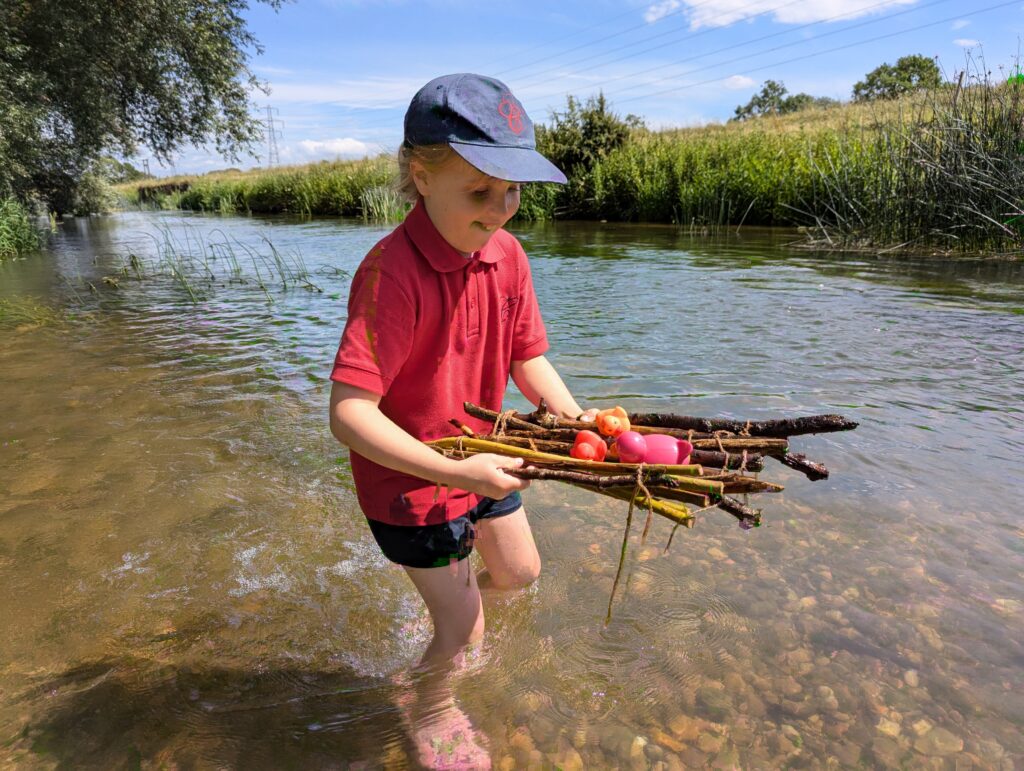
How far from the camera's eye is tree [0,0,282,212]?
45.4 ft

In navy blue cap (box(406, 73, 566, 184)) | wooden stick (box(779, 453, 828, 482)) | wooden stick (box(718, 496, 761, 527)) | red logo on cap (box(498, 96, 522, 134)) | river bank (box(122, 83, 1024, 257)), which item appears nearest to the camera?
wooden stick (box(718, 496, 761, 527))

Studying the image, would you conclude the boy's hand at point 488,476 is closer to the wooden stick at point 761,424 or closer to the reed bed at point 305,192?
the wooden stick at point 761,424

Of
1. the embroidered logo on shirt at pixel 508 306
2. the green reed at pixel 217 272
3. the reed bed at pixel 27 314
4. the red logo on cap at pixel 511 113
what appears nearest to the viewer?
the red logo on cap at pixel 511 113

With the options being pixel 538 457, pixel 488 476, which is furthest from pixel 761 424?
pixel 488 476

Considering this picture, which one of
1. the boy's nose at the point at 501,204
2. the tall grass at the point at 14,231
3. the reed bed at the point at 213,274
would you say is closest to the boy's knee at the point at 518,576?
the boy's nose at the point at 501,204

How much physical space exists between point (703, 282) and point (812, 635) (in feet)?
29.1

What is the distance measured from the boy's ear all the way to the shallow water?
167 cm

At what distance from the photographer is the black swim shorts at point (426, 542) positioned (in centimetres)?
215

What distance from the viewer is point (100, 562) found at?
3.12 m

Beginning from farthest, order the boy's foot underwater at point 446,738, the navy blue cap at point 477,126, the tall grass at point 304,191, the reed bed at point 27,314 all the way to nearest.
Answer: the tall grass at point 304,191 → the reed bed at point 27,314 → the boy's foot underwater at point 446,738 → the navy blue cap at point 477,126

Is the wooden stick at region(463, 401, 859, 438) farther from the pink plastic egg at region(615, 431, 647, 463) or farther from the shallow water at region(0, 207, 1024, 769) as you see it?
the shallow water at region(0, 207, 1024, 769)

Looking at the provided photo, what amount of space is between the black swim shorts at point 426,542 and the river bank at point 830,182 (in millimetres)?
1176

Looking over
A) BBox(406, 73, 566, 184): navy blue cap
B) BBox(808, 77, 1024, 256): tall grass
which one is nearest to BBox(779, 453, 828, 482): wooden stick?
BBox(406, 73, 566, 184): navy blue cap

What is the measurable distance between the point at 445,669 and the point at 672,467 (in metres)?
1.26
